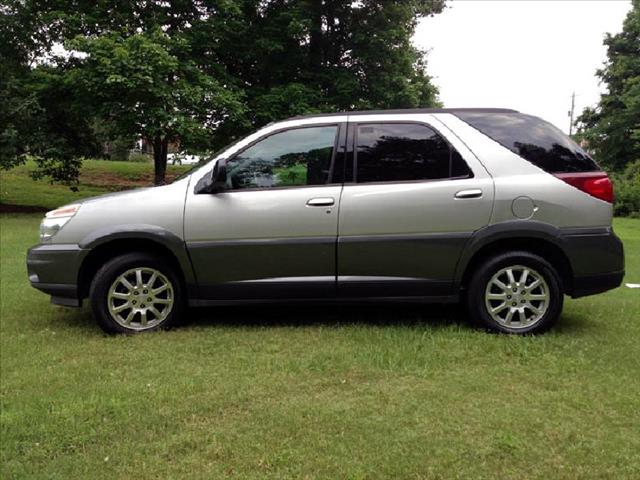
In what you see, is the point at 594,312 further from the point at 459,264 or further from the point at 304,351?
the point at 304,351

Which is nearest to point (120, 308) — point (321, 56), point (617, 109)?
point (321, 56)

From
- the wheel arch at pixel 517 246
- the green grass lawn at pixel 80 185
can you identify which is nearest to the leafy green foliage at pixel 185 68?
the green grass lawn at pixel 80 185

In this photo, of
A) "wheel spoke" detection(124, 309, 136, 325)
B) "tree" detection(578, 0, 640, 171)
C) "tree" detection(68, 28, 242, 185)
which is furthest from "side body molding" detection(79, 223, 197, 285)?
"tree" detection(578, 0, 640, 171)

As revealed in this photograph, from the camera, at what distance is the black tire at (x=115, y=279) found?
5.08 metres

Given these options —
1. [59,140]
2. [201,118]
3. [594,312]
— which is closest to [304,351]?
[594,312]

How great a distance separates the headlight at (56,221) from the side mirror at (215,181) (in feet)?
3.57

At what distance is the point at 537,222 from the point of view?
16.1 ft

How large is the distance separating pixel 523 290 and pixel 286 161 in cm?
222

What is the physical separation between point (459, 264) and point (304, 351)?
1.46 meters

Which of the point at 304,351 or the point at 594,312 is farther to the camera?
the point at 594,312

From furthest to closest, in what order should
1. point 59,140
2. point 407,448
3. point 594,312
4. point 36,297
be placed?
1. point 59,140
2. point 36,297
3. point 594,312
4. point 407,448

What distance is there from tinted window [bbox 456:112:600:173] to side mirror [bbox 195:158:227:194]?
204 centimetres

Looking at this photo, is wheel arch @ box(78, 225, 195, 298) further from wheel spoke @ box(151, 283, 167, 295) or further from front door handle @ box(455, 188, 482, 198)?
front door handle @ box(455, 188, 482, 198)

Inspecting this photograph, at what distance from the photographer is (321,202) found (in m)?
4.99
